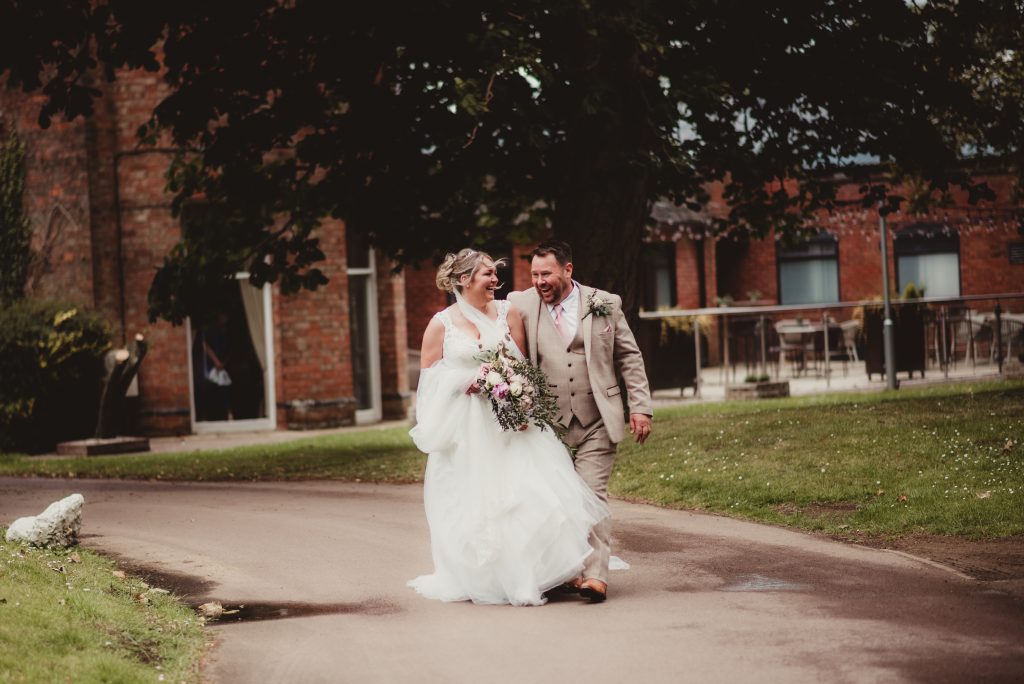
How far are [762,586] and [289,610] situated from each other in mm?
2915

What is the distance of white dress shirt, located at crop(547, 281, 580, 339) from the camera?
822cm

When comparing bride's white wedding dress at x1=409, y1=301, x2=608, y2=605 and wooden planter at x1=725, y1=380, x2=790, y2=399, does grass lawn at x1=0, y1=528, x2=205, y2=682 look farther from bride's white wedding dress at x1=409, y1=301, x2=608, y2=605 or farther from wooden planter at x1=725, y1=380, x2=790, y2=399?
wooden planter at x1=725, y1=380, x2=790, y2=399

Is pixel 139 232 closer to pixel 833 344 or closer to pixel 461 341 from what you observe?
pixel 833 344

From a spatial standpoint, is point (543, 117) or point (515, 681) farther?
point (543, 117)

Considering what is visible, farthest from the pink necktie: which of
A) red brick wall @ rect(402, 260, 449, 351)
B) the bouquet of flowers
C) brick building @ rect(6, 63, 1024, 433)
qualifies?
red brick wall @ rect(402, 260, 449, 351)

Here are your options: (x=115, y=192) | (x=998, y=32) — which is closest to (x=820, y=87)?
(x=998, y=32)

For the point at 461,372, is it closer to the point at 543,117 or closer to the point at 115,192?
the point at 543,117

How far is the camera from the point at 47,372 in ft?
65.2

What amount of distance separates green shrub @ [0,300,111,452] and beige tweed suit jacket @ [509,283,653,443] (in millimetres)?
13542

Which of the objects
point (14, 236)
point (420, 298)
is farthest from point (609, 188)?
point (420, 298)

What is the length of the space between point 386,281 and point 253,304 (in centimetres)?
277

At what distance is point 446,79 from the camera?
44.5 feet

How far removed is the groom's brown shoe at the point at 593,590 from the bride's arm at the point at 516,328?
5.13 ft

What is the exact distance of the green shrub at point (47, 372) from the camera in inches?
774
